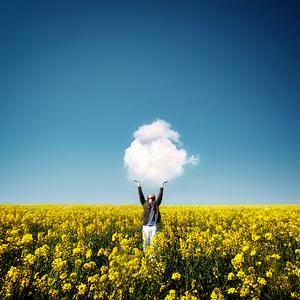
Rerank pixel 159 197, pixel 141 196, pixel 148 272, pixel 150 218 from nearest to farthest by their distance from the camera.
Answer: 1. pixel 148 272
2. pixel 150 218
3. pixel 159 197
4. pixel 141 196

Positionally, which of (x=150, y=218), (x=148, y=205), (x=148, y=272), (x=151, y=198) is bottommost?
(x=148, y=272)

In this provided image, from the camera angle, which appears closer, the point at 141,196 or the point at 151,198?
the point at 151,198

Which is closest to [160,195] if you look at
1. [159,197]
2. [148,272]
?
[159,197]

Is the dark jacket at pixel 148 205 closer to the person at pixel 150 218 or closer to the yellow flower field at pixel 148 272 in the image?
the person at pixel 150 218

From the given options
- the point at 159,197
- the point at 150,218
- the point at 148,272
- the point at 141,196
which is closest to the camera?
the point at 148,272

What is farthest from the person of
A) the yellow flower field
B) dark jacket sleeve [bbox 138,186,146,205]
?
the yellow flower field

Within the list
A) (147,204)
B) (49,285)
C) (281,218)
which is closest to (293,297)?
(49,285)

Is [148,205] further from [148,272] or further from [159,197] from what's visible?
[148,272]

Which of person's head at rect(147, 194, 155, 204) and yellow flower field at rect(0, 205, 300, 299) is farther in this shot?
person's head at rect(147, 194, 155, 204)

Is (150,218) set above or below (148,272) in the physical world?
above

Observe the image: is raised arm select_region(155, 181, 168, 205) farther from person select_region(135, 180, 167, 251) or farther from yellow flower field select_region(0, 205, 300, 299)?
yellow flower field select_region(0, 205, 300, 299)

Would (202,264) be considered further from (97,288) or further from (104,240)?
(104,240)

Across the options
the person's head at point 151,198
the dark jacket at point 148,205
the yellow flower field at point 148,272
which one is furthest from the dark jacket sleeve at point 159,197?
the yellow flower field at point 148,272

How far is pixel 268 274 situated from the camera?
5.86 meters
